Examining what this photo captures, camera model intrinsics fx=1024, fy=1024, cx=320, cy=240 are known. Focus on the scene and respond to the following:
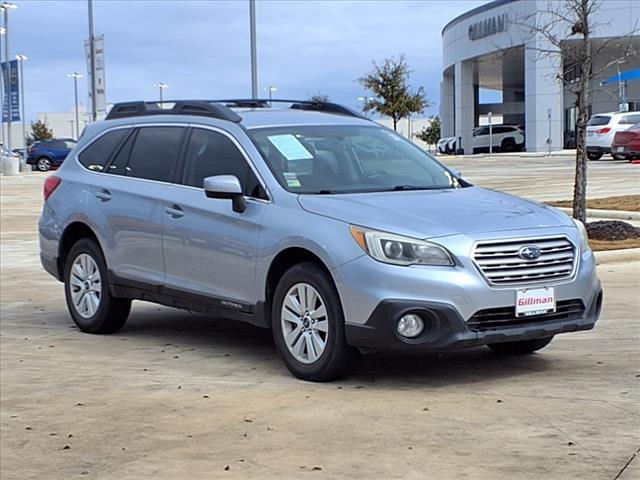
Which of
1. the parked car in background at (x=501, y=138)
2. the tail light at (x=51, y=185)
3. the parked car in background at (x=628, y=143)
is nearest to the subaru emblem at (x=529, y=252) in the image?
the tail light at (x=51, y=185)

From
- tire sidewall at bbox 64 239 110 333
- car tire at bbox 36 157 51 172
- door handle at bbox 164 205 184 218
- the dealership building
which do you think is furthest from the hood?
car tire at bbox 36 157 51 172

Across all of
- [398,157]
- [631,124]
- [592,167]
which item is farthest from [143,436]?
[631,124]

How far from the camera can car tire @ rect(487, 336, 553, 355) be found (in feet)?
23.2

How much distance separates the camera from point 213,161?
7605 mm

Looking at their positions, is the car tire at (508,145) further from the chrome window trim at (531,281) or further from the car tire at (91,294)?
the chrome window trim at (531,281)

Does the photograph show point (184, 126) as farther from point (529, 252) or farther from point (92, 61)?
point (92, 61)

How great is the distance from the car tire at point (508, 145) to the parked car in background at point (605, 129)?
969 inches

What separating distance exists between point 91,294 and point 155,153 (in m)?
1.39

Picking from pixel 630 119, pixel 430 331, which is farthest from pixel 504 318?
pixel 630 119

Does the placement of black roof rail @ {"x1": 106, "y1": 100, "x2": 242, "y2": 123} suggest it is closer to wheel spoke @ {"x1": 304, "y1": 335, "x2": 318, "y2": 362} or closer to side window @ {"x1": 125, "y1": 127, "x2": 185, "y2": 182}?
side window @ {"x1": 125, "y1": 127, "x2": 185, "y2": 182}

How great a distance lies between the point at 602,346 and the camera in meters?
7.33

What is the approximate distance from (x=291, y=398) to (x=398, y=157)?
233 centimetres

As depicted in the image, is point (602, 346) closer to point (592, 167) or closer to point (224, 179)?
point (224, 179)

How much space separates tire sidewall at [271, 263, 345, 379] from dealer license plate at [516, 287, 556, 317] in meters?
1.07
